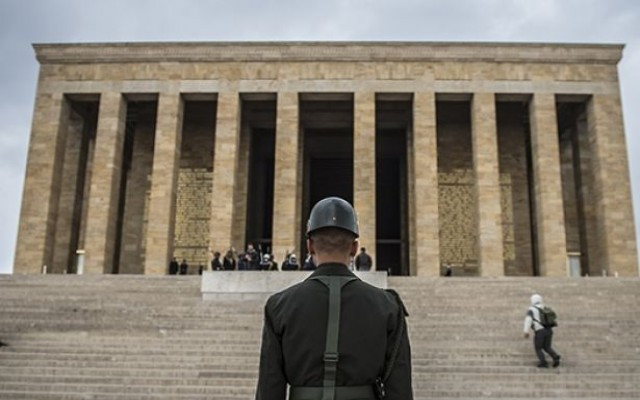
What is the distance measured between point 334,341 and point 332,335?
0.02m

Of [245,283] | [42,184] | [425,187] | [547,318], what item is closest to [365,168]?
[425,187]

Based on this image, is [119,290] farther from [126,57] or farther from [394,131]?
[394,131]

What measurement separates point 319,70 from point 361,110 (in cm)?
233

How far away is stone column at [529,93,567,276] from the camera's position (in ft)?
78.4

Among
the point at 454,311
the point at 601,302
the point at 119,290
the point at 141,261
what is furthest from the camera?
the point at 141,261

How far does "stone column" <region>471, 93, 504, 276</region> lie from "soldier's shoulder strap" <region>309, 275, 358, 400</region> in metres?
22.5

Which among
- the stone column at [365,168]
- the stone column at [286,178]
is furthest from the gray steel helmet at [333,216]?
the stone column at [286,178]

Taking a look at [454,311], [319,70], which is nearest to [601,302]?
[454,311]

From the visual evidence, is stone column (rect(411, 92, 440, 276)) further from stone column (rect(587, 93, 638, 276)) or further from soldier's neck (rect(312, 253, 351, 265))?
soldier's neck (rect(312, 253, 351, 265))

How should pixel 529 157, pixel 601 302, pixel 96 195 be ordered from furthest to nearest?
pixel 529 157 → pixel 96 195 → pixel 601 302

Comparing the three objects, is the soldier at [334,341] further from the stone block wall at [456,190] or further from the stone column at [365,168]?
the stone block wall at [456,190]

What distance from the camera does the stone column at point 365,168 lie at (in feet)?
79.9

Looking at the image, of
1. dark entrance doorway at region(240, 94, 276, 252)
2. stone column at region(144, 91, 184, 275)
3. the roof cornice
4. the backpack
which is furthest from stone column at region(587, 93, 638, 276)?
stone column at region(144, 91, 184, 275)

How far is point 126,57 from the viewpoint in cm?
2605
